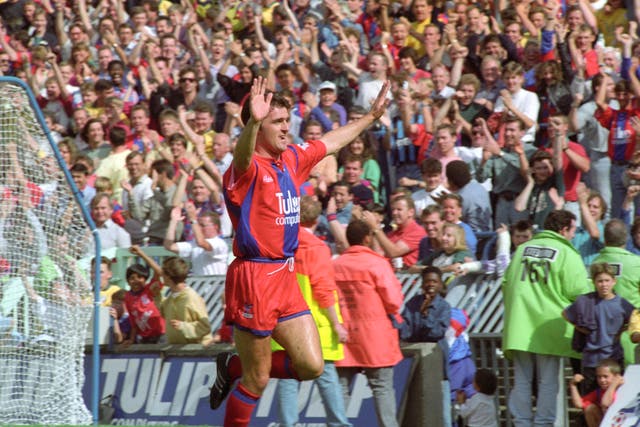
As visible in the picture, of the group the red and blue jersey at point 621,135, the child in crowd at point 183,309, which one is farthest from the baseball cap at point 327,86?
the red and blue jersey at point 621,135

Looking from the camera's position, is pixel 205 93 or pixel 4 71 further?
pixel 4 71

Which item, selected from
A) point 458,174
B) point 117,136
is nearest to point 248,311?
point 458,174

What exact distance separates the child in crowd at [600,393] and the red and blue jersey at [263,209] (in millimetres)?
3408

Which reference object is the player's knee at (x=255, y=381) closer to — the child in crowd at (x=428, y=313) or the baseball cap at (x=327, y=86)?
the child in crowd at (x=428, y=313)

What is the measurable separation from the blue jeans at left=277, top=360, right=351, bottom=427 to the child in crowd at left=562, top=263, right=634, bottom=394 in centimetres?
199

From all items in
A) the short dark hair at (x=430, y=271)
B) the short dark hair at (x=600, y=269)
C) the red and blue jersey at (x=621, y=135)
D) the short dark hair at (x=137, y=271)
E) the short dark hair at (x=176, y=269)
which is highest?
the red and blue jersey at (x=621, y=135)

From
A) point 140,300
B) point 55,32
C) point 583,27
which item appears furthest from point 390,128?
point 55,32

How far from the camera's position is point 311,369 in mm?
8367

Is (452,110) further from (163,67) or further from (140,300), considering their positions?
(163,67)

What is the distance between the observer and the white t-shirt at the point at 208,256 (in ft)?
46.9

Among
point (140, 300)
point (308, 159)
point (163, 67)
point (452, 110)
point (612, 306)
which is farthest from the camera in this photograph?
point (163, 67)

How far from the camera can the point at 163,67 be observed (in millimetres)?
19312

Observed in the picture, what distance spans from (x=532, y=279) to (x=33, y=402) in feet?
15.6

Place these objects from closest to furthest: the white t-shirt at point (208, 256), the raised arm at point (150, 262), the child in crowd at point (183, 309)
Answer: the child in crowd at point (183, 309) < the raised arm at point (150, 262) < the white t-shirt at point (208, 256)
